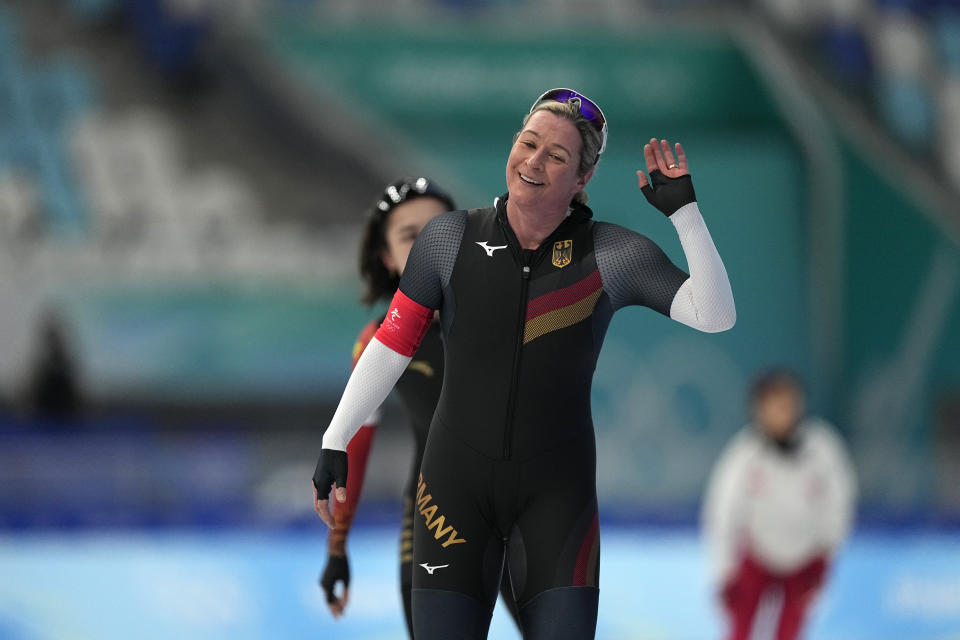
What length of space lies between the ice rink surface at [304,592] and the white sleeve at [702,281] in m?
5.03

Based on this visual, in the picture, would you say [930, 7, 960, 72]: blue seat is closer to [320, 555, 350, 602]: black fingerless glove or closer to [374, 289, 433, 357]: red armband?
[320, 555, 350, 602]: black fingerless glove

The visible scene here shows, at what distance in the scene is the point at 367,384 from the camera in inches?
138

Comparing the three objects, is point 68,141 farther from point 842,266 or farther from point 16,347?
point 842,266

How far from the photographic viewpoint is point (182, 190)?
54.4ft

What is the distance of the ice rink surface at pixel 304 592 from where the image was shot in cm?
771

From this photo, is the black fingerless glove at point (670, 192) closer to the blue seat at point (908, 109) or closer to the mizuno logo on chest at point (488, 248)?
the mizuno logo on chest at point (488, 248)

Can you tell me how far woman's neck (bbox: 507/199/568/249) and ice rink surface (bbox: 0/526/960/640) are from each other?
4886 millimetres

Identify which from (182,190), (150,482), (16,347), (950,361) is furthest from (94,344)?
(950,361)

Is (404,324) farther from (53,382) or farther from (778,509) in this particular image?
(53,382)

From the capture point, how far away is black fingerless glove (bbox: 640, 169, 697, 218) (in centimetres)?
315

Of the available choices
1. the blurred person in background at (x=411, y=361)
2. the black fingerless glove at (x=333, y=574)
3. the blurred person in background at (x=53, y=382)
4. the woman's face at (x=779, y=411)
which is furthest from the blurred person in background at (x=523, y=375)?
the blurred person in background at (x=53, y=382)

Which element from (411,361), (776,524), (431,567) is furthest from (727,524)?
(431,567)

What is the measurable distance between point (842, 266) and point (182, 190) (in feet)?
31.2

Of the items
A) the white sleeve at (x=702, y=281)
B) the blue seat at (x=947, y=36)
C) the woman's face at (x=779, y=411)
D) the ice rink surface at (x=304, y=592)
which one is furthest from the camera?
the blue seat at (x=947, y=36)
